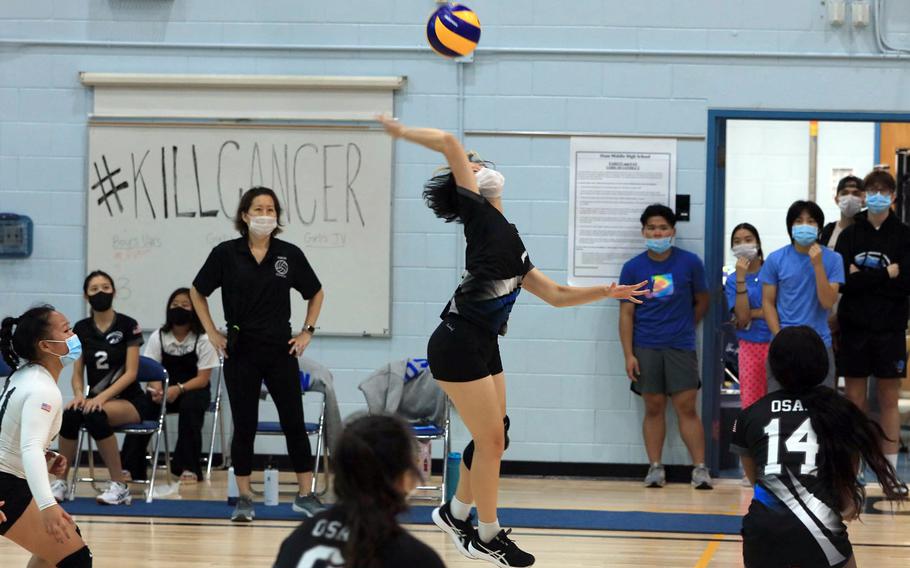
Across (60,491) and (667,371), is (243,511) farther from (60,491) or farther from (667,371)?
(667,371)

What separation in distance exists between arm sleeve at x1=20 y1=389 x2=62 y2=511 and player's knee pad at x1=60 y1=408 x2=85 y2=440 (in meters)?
3.37

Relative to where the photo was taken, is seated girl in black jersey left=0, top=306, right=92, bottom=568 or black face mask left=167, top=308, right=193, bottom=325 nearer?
seated girl in black jersey left=0, top=306, right=92, bottom=568

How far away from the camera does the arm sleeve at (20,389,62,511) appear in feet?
11.6

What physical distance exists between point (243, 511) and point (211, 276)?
131 centimetres

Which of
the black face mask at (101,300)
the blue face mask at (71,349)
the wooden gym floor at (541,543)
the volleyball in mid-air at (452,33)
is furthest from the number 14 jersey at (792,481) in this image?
the black face mask at (101,300)

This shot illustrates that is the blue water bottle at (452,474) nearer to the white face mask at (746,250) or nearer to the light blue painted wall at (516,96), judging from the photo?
the light blue painted wall at (516,96)

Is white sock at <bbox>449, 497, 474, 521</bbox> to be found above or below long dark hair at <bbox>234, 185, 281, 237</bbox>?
below

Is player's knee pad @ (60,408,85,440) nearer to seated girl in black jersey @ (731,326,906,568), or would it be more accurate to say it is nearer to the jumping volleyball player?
the jumping volleyball player

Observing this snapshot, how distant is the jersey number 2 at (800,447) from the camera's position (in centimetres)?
352

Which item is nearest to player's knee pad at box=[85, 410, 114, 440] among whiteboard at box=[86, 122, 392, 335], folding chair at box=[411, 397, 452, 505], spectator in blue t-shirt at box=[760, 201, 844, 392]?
whiteboard at box=[86, 122, 392, 335]

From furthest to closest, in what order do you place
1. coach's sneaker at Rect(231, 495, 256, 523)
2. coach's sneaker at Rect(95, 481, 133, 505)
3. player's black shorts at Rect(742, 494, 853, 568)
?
coach's sneaker at Rect(95, 481, 133, 505), coach's sneaker at Rect(231, 495, 256, 523), player's black shorts at Rect(742, 494, 853, 568)

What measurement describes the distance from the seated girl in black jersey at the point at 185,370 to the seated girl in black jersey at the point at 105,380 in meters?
0.35

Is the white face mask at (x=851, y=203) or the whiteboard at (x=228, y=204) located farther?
the whiteboard at (x=228, y=204)

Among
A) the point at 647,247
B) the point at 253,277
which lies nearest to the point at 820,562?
the point at 253,277
